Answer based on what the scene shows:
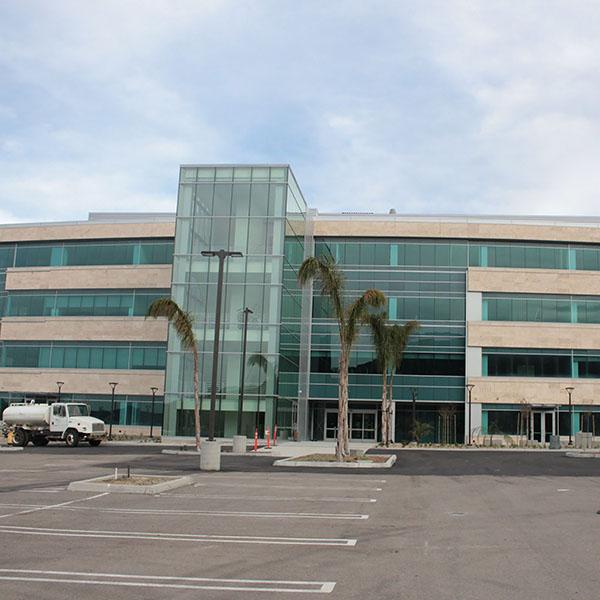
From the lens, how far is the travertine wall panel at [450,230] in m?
56.3

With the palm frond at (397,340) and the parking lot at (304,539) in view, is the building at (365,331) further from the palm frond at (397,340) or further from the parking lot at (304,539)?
the parking lot at (304,539)

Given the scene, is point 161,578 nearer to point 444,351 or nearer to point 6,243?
point 444,351

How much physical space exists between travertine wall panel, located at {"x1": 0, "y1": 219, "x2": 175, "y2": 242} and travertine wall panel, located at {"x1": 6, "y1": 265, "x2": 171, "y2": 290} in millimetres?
2329

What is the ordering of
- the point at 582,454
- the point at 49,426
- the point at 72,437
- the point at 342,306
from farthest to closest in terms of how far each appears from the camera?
the point at 49,426 → the point at 72,437 → the point at 582,454 → the point at 342,306

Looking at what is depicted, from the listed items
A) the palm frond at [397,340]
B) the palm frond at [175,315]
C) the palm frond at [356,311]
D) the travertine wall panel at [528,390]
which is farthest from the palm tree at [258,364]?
the palm frond at [356,311]

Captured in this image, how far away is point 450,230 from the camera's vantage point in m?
56.9

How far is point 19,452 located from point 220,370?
1402 cm

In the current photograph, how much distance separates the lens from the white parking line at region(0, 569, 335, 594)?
8656 mm

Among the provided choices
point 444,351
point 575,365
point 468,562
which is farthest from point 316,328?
point 468,562

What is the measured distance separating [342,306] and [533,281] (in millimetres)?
29204

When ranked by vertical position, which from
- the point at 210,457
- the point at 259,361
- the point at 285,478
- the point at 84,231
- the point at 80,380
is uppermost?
the point at 84,231

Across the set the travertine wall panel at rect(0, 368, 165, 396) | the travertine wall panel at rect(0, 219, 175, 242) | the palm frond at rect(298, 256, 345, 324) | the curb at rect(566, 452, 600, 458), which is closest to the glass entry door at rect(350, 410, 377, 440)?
the travertine wall panel at rect(0, 368, 165, 396)

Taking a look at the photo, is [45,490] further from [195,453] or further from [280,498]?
[195,453]

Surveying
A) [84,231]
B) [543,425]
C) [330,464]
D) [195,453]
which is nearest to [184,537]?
[330,464]
